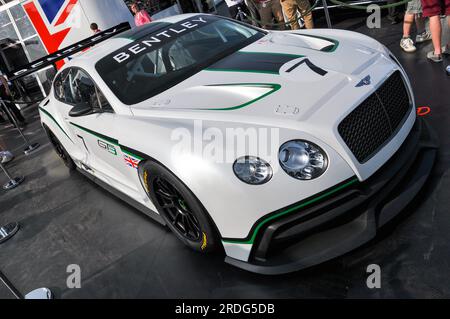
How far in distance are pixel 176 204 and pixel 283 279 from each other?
83 centimetres

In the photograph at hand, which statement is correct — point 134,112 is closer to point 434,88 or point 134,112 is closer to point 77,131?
point 77,131

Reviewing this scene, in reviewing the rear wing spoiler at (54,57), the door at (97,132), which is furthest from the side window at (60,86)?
the rear wing spoiler at (54,57)

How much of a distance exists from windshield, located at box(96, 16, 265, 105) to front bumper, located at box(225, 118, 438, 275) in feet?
4.81

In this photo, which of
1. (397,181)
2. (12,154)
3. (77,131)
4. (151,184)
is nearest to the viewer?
(397,181)

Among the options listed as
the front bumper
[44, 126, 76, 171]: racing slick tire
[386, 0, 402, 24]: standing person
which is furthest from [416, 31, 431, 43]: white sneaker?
[44, 126, 76, 171]: racing slick tire

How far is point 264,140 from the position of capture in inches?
87.1

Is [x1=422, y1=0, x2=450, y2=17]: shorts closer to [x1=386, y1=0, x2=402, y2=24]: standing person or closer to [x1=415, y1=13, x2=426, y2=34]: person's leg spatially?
[x1=415, y1=13, x2=426, y2=34]: person's leg

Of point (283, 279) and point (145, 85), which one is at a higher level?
point (145, 85)

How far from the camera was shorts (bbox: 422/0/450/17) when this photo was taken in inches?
167

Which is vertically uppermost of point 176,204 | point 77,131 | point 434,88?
point 77,131

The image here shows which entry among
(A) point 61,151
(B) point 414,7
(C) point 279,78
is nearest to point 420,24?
(B) point 414,7
